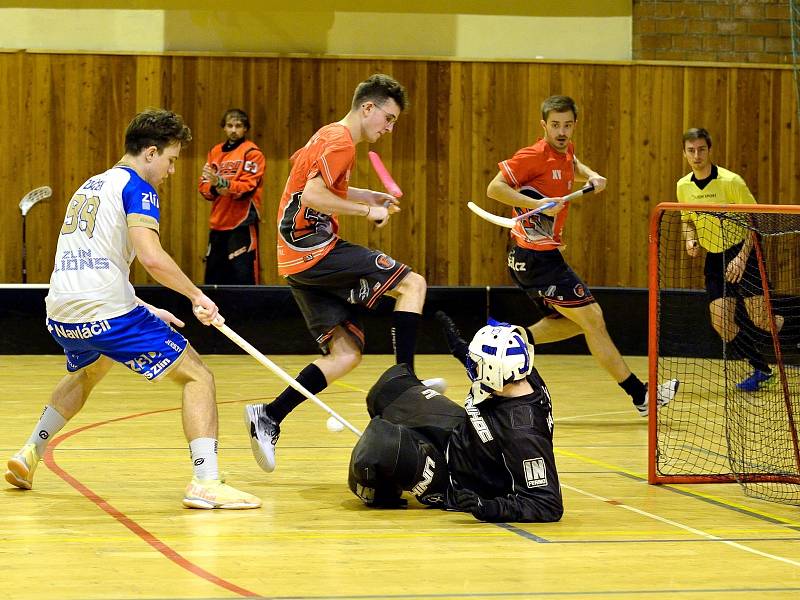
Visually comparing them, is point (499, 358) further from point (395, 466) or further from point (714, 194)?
point (714, 194)

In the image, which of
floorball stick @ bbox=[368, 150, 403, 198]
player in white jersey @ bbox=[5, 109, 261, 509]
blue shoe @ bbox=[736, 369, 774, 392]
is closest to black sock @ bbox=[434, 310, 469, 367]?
floorball stick @ bbox=[368, 150, 403, 198]

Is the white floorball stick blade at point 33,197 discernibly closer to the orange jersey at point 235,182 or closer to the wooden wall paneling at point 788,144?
the orange jersey at point 235,182

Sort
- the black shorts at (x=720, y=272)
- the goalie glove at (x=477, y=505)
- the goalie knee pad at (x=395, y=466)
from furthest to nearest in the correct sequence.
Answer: the black shorts at (x=720, y=272)
the goalie knee pad at (x=395, y=466)
the goalie glove at (x=477, y=505)

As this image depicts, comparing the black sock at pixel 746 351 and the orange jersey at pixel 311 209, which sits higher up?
the orange jersey at pixel 311 209

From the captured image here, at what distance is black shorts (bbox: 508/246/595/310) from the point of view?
716 centimetres

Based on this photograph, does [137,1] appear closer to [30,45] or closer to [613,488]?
[30,45]

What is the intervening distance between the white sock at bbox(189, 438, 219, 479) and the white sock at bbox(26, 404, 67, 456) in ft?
2.23

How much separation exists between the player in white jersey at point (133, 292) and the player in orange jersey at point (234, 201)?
247 inches

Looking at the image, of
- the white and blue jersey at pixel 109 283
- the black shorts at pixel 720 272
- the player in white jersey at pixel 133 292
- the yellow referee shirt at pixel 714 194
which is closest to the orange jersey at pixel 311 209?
the player in white jersey at pixel 133 292

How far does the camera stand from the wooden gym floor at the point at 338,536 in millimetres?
3572

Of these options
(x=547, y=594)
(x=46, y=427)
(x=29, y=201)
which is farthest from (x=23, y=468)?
(x=29, y=201)

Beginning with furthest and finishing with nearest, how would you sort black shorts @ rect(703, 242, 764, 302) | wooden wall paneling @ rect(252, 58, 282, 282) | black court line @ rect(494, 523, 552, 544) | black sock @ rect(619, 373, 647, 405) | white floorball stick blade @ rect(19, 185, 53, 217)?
wooden wall paneling @ rect(252, 58, 282, 282) → white floorball stick blade @ rect(19, 185, 53, 217) → black shorts @ rect(703, 242, 764, 302) → black sock @ rect(619, 373, 647, 405) → black court line @ rect(494, 523, 552, 544)

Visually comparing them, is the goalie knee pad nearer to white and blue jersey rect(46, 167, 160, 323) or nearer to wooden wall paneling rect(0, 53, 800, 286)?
white and blue jersey rect(46, 167, 160, 323)

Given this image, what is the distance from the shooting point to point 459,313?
11.1 m
